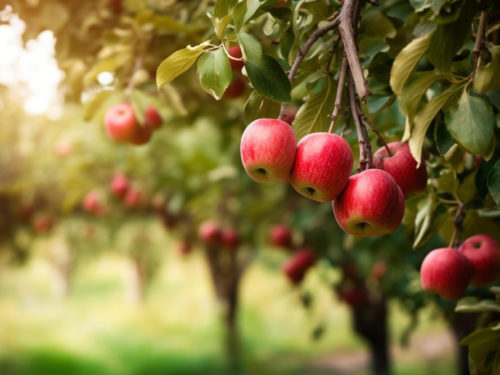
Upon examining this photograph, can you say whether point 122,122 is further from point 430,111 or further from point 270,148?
point 430,111

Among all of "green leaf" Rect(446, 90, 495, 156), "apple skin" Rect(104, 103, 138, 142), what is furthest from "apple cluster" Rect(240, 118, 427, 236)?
"apple skin" Rect(104, 103, 138, 142)

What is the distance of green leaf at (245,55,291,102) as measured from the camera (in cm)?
73

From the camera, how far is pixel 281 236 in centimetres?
291

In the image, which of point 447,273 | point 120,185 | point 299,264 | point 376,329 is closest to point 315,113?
point 447,273

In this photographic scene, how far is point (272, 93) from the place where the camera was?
28.8 inches

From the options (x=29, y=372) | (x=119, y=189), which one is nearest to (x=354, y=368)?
(x=29, y=372)

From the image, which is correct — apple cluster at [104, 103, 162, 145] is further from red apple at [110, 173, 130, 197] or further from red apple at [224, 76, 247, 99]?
red apple at [110, 173, 130, 197]

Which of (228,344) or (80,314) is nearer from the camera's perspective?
→ (228,344)

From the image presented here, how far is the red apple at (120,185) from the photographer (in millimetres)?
3346

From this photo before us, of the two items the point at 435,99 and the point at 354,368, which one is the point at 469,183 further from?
the point at 354,368

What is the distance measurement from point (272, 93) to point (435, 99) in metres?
0.23

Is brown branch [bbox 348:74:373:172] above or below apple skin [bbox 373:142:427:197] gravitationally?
above

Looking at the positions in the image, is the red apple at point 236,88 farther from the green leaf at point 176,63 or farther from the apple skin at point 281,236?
the apple skin at point 281,236

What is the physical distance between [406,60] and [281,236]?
2.24 meters
